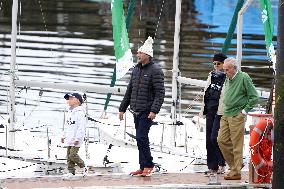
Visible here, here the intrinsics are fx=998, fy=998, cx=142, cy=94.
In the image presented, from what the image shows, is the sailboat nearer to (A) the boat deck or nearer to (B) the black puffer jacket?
(A) the boat deck

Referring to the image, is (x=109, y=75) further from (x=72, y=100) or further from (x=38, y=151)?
(x=72, y=100)

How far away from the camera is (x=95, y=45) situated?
47.0m

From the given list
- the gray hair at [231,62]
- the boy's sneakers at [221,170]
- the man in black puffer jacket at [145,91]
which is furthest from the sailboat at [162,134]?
the gray hair at [231,62]

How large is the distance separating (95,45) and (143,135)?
1269 inches

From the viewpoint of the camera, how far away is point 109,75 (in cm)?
3738

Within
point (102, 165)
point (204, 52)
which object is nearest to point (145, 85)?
point (102, 165)

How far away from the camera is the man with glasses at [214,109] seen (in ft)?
49.3

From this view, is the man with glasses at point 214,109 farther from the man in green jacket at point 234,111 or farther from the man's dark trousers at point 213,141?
the man in green jacket at point 234,111

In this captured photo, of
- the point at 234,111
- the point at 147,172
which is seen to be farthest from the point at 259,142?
the point at 147,172

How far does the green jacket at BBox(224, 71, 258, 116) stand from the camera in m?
14.4

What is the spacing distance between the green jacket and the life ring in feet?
1.09

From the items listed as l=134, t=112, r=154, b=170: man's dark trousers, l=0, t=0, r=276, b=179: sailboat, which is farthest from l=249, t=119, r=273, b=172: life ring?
l=0, t=0, r=276, b=179: sailboat

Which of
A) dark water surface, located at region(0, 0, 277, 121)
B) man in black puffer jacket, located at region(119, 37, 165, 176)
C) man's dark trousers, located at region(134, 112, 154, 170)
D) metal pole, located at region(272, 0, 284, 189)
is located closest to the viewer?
metal pole, located at region(272, 0, 284, 189)

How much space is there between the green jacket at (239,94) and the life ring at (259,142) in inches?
13.1
